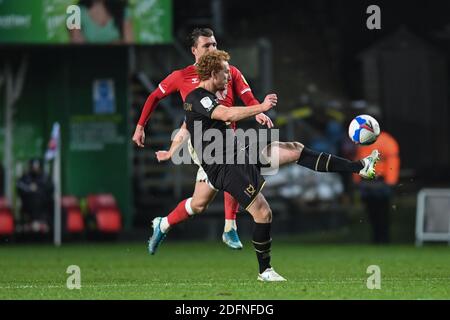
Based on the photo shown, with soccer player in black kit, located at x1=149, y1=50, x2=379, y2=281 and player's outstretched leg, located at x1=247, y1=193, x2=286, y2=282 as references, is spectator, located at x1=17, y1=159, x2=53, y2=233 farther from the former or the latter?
player's outstretched leg, located at x1=247, y1=193, x2=286, y2=282

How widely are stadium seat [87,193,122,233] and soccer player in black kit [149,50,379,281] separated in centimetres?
1093

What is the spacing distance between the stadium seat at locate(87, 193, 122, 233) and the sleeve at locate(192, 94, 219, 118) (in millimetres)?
11323

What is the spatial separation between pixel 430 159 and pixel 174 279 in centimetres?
2239

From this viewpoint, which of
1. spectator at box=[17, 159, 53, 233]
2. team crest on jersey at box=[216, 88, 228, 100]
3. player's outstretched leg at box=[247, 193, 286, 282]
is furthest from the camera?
spectator at box=[17, 159, 53, 233]

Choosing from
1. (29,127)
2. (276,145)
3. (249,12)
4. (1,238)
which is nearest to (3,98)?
(29,127)

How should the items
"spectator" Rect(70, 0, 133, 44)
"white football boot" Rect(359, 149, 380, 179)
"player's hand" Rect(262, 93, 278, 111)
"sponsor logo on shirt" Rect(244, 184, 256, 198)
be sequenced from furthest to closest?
"spectator" Rect(70, 0, 133, 44), "white football boot" Rect(359, 149, 380, 179), "sponsor logo on shirt" Rect(244, 184, 256, 198), "player's hand" Rect(262, 93, 278, 111)

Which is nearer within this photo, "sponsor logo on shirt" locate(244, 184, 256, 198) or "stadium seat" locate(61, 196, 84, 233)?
"sponsor logo on shirt" locate(244, 184, 256, 198)

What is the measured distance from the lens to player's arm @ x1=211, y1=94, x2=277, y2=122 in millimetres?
12633

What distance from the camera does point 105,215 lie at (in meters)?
24.3

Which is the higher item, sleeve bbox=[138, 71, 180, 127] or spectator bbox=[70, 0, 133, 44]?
spectator bbox=[70, 0, 133, 44]

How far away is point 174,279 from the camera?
1433 cm

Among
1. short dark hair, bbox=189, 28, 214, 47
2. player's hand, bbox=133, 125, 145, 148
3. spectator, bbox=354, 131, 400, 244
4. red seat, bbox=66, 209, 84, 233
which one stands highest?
short dark hair, bbox=189, 28, 214, 47

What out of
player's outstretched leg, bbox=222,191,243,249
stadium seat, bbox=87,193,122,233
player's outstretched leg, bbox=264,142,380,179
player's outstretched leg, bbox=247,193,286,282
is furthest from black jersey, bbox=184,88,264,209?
stadium seat, bbox=87,193,122,233

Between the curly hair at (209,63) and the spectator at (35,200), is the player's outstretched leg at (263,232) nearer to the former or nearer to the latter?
the curly hair at (209,63)
